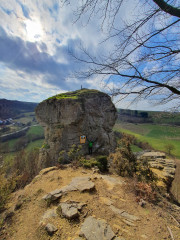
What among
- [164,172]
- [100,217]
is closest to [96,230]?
[100,217]

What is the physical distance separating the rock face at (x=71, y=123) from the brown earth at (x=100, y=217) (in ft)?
19.7

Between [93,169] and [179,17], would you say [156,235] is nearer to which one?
[93,169]

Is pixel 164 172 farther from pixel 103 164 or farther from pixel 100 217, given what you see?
pixel 100 217

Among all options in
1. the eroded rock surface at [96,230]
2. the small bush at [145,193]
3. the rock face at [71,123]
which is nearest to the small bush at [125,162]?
the small bush at [145,193]

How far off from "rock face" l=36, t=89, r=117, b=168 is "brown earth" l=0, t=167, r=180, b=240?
6.00 m

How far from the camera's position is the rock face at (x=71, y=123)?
10180 millimetres

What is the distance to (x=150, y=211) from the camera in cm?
320

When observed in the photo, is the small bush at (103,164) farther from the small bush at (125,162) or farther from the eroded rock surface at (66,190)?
the eroded rock surface at (66,190)

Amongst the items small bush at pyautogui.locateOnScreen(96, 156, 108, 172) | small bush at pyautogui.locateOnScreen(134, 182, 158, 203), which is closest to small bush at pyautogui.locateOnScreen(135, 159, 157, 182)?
small bush at pyautogui.locateOnScreen(134, 182, 158, 203)

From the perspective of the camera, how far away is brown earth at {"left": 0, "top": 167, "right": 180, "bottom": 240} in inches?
94.8

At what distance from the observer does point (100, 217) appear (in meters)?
2.77

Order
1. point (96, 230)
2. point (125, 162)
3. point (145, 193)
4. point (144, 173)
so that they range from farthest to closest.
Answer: point (125, 162) → point (144, 173) → point (145, 193) → point (96, 230)

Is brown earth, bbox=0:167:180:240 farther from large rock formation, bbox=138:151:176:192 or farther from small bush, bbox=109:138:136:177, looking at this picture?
large rock formation, bbox=138:151:176:192

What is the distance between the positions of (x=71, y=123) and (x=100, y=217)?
796 centimetres
